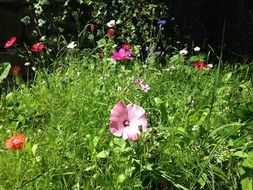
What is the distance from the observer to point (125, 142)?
7.09ft

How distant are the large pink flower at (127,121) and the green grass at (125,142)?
7 cm

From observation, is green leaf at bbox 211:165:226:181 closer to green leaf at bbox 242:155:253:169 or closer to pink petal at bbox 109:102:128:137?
green leaf at bbox 242:155:253:169

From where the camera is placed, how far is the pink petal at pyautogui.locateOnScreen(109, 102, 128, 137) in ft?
6.60

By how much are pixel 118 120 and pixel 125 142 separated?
0.55 ft

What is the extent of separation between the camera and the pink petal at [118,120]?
201 cm

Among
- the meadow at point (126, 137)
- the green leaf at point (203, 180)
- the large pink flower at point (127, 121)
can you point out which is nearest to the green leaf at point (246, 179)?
the meadow at point (126, 137)

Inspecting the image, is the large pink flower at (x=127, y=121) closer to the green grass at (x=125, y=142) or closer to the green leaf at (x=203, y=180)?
the green grass at (x=125, y=142)

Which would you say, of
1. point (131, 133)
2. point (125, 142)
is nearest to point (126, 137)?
point (131, 133)

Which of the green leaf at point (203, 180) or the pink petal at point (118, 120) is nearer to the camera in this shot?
the pink petal at point (118, 120)

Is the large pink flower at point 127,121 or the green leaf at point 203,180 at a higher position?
the large pink flower at point 127,121

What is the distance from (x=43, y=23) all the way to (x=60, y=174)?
2208 mm

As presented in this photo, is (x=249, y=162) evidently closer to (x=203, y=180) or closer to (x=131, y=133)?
(x=203, y=180)

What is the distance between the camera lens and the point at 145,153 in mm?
2125

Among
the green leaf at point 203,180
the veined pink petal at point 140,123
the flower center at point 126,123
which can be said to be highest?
the veined pink petal at point 140,123
